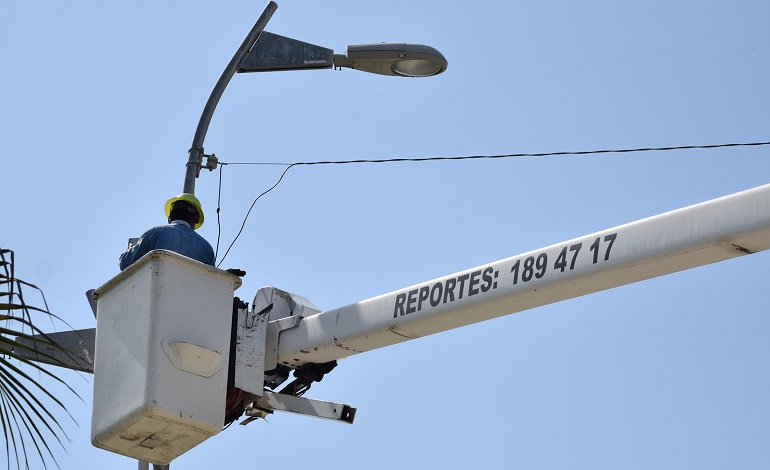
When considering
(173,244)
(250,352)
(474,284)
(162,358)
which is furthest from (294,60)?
(162,358)

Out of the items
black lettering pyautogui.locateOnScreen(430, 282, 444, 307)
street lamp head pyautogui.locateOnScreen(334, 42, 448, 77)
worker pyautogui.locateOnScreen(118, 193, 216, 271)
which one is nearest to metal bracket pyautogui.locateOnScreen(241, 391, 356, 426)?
worker pyautogui.locateOnScreen(118, 193, 216, 271)

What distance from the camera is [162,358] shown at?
27.4ft

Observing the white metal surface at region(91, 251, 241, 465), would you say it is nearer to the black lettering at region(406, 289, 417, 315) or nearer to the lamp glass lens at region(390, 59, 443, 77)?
the black lettering at region(406, 289, 417, 315)

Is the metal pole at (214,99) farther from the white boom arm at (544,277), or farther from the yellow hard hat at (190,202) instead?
the white boom arm at (544,277)

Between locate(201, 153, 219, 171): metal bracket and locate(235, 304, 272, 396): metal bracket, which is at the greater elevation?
locate(201, 153, 219, 171): metal bracket

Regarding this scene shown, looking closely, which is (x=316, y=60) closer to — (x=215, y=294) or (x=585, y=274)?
(x=215, y=294)

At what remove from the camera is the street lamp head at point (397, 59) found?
403 inches

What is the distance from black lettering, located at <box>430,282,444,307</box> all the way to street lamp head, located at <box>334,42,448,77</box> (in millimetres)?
1983

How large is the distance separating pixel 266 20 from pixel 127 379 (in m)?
3.41

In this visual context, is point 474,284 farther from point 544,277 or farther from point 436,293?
point 544,277

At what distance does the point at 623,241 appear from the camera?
8125mm

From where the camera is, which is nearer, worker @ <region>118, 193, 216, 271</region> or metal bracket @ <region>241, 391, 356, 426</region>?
worker @ <region>118, 193, 216, 271</region>

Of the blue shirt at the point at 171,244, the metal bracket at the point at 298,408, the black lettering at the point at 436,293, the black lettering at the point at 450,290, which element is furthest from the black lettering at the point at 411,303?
the blue shirt at the point at 171,244

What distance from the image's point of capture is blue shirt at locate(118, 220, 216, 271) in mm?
9320
